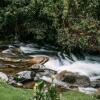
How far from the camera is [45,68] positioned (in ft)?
67.6

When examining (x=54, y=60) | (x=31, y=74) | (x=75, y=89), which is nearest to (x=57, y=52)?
(x=54, y=60)

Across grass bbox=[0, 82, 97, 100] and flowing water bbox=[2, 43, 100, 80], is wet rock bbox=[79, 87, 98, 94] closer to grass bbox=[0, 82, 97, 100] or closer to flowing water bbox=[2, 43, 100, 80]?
grass bbox=[0, 82, 97, 100]

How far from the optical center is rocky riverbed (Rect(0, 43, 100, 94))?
17.6 meters

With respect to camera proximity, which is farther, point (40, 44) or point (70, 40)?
point (40, 44)

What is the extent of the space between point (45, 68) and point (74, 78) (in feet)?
10.1

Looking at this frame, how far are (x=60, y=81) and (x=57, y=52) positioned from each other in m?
6.89

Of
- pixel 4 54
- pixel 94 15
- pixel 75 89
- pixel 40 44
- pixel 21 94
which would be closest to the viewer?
pixel 21 94

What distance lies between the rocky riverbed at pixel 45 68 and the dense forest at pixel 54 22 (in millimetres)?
1023

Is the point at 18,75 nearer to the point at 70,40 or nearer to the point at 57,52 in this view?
the point at 70,40

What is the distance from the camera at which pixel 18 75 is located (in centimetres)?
1830

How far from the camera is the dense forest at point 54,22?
70.5 feet

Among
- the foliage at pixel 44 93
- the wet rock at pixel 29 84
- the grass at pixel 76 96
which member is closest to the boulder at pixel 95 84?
the grass at pixel 76 96

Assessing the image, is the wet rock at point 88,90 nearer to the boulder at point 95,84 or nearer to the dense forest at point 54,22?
the boulder at point 95,84

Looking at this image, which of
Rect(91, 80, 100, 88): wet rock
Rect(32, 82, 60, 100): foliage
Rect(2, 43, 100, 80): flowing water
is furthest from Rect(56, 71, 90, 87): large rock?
Rect(32, 82, 60, 100): foliage
